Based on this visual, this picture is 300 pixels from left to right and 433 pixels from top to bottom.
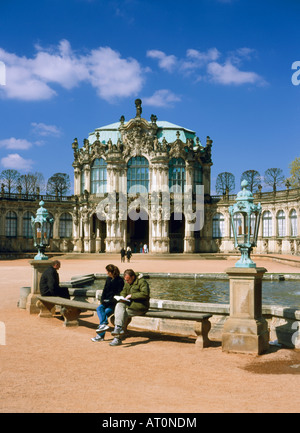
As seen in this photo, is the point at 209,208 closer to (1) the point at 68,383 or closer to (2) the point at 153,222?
(2) the point at 153,222

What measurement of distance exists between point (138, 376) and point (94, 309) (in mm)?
3821

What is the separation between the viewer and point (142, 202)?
51375 mm

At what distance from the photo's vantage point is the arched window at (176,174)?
52375 millimetres

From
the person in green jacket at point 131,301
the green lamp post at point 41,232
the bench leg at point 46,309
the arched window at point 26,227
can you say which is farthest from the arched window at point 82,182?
the person in green jacket at point 131,301

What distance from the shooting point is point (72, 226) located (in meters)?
56.8

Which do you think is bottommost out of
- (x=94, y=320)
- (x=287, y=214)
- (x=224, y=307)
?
(x=94, y=320)

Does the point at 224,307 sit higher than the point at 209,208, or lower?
lower

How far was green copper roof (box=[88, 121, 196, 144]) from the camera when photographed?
54.5 m

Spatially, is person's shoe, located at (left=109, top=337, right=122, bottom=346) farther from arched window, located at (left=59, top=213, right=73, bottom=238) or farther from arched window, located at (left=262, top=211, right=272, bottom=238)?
arched window, located at (left=59, top=213, right=73, bottom=238)

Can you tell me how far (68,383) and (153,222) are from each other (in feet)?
146

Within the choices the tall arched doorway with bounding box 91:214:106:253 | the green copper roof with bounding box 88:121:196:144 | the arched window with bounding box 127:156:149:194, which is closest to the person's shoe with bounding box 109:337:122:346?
the arched window with bounding box 127:156:149:194

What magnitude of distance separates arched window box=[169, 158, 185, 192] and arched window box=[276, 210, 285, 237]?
11395mm
